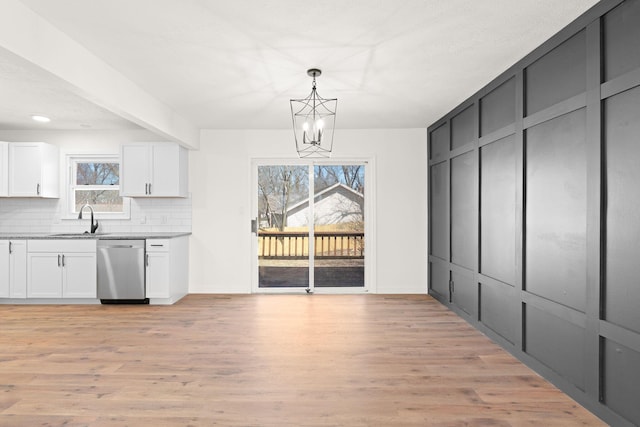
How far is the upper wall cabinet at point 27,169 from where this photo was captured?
533 cm

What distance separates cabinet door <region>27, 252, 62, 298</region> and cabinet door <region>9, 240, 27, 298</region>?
6cm

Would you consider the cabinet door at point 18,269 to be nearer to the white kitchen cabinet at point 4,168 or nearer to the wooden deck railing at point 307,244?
the white kitchen cabinet at point 4,168

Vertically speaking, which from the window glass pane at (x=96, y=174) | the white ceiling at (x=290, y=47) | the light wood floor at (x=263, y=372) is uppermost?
the white ceiling at (x=290, y=47)

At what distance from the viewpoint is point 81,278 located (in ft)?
16.7

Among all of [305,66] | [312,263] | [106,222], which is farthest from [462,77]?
[106,222]

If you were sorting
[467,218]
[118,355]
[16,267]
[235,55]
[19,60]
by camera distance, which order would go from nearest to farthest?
[19,60] < [235,55] < [118,355] < [467,218] < [16,267]

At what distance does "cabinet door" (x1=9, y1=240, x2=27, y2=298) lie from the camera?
5.04m

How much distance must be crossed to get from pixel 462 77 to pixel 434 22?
1.24 m

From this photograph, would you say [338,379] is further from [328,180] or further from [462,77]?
[328,180]

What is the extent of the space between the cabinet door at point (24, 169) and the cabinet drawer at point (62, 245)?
78 centimetres

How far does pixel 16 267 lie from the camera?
16.5ft

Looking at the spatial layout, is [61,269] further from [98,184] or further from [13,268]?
[98,184]

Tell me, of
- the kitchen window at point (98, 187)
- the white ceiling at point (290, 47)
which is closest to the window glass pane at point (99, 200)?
the kitchen window at point (98, 187)

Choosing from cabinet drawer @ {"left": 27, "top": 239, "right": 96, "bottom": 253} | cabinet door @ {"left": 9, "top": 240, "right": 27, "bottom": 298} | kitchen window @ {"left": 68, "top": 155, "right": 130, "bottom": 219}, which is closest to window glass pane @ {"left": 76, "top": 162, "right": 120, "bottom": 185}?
kitchen window @ {"left": 68, "top": 155, "right": 130, "bottom": 219}
